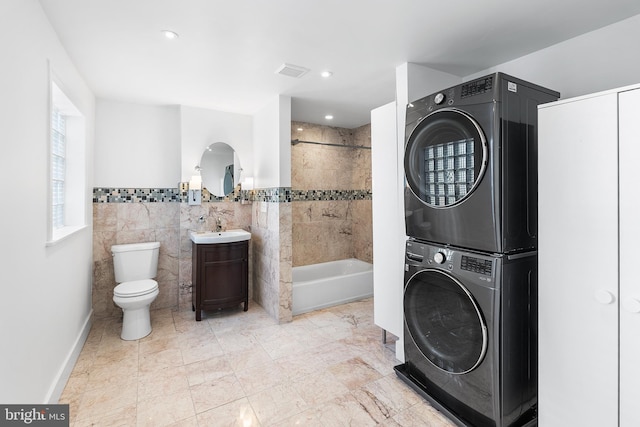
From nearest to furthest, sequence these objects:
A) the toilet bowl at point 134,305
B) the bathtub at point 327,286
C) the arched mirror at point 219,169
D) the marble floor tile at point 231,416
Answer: the marble floor tile at point 231,416 < the toilet bowl at point 134,305 < the bathtub at point 327,286 < the arched mirror at point 219,169

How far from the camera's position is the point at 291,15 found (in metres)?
1.81

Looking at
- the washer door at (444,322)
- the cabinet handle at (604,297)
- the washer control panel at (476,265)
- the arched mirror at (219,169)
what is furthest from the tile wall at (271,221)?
the cabinet handle at (604,297)

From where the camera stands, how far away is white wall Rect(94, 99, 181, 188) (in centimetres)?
336

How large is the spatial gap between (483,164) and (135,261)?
3296 millimetres

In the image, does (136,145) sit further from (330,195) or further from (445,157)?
(445,157)

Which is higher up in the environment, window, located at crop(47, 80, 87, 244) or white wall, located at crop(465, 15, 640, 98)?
white wall, located at crop(465, 15, 640, 98)

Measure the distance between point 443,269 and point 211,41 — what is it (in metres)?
2.10

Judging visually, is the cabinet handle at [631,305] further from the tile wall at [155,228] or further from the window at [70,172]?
the window at [70,172]

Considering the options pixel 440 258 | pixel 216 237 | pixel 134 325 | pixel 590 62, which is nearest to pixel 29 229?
pixel 134 325

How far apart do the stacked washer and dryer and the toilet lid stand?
2446mm

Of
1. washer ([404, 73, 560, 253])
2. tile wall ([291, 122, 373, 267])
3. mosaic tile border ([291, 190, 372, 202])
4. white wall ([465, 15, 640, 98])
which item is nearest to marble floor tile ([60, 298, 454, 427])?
washer ([404, 73, 560, 253])

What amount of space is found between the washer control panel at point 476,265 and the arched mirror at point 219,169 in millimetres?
2910

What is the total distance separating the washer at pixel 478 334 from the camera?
1.60 meters

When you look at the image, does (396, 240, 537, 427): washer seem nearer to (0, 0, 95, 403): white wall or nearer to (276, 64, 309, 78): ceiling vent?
(276, 64, 309, 78): ceiling vent
